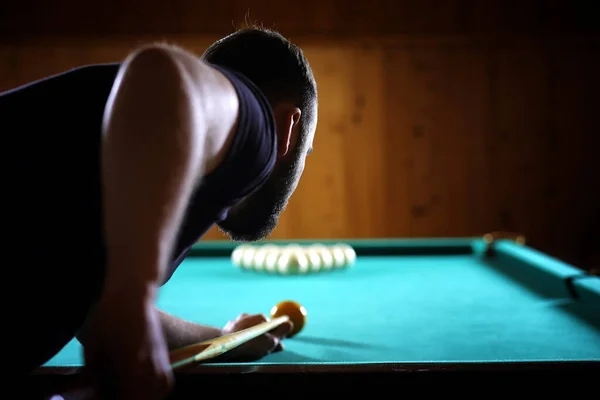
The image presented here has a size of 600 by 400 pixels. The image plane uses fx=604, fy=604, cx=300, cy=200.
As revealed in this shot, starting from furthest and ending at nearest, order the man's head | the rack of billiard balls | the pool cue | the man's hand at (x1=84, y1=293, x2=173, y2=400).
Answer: the rack of billiard balls, the man's head, the pool cue, the man's hand at (x1=84, y1=293, x2=173, y2=400)

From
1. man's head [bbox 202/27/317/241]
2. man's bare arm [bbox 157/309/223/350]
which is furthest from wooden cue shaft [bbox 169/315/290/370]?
man's head [bbox 202/27/317/241]

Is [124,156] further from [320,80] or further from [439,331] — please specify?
[320,80]

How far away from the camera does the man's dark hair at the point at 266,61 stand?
3.19ft

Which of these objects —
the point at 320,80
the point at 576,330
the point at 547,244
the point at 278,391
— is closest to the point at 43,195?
the point at 278,391

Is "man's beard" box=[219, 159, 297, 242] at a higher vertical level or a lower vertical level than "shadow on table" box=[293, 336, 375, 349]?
higher

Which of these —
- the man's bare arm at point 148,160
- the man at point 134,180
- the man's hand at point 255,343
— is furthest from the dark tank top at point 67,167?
the man's hand at point 255,343

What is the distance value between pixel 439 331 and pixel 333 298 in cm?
53

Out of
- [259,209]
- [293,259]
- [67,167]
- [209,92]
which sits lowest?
[293,259]

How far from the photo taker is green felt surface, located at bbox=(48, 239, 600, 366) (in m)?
1.22

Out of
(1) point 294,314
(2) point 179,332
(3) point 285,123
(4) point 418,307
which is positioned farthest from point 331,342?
(3) point 285,123

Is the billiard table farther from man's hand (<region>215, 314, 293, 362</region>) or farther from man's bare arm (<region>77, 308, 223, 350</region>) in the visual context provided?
man's bare arm (<region>77, 308, 223, 350</region>)

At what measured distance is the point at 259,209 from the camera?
118 cm

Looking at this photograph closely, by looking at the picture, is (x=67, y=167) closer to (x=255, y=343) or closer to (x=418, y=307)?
(x=255, y=343)

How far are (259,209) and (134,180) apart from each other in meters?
0.66
